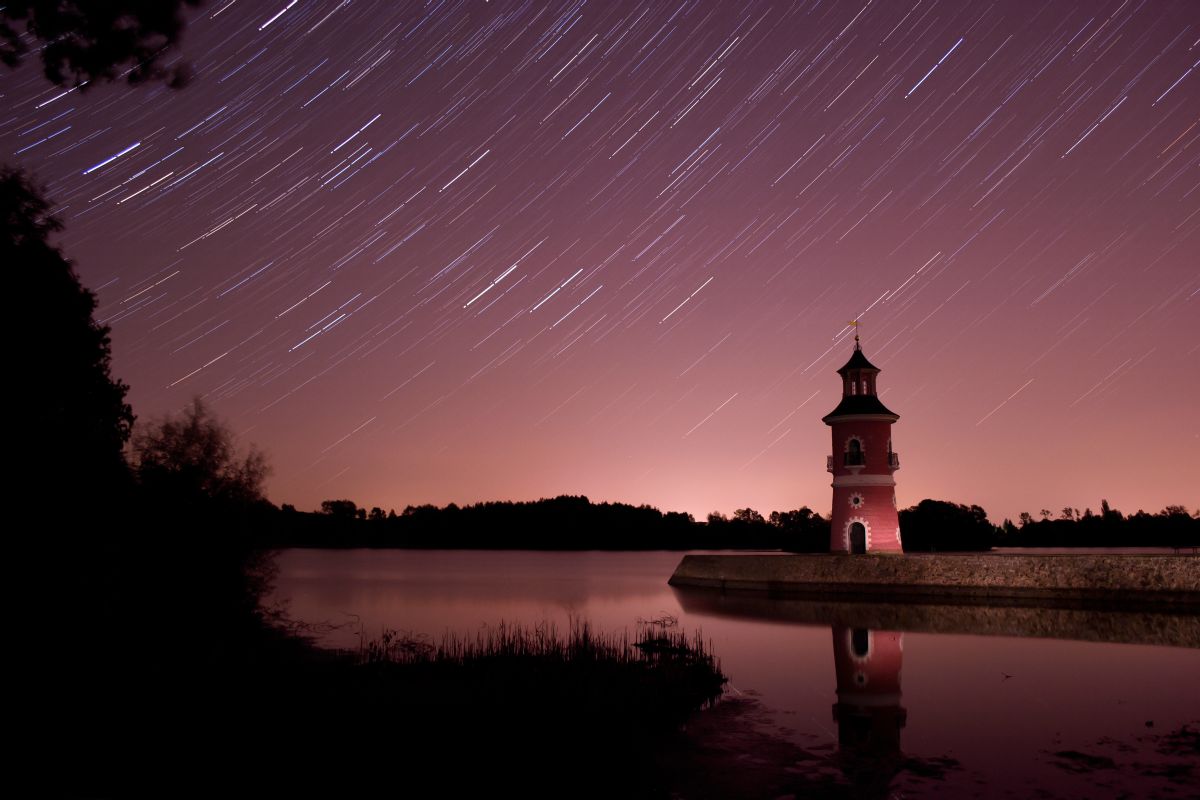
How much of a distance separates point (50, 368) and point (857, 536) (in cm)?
3505

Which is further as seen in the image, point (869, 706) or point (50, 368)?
point (50, 368)

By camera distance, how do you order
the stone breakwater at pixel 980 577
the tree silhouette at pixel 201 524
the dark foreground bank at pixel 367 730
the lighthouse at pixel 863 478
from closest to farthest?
the dark foreground bank at pixel 367 730
the tree silhouette at pixel 201 524
the stone breakwater at pixel 980 577
the lighthouse at pixel 863 478

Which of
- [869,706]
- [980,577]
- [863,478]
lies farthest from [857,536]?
[869,706]

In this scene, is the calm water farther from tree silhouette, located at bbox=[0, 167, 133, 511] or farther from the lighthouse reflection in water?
tree silhouette, located at bbox=[0, 167, 133, 511]

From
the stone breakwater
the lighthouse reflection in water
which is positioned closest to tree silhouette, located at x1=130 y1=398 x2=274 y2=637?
the lighthouse reflection in water

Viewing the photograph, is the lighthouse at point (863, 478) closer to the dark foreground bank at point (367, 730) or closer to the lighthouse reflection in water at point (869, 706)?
the lighthouse reflection in water at point (869, 706)

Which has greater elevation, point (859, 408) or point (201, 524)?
point (859, 408)

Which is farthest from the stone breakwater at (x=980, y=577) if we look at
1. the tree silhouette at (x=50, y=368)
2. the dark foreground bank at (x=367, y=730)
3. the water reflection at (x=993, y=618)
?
the tree silhouette at (x=50, y=368)

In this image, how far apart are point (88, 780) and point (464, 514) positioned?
175 meters

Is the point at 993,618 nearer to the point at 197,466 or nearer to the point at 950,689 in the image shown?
the point at 950,689

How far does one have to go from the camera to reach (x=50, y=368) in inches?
715

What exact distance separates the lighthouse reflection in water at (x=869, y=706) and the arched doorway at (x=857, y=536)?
14310 mm

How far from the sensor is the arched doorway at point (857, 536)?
1635 inches

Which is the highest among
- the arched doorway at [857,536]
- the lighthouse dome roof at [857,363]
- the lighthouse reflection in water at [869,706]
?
the lighthouse dome roof at [857,363]
